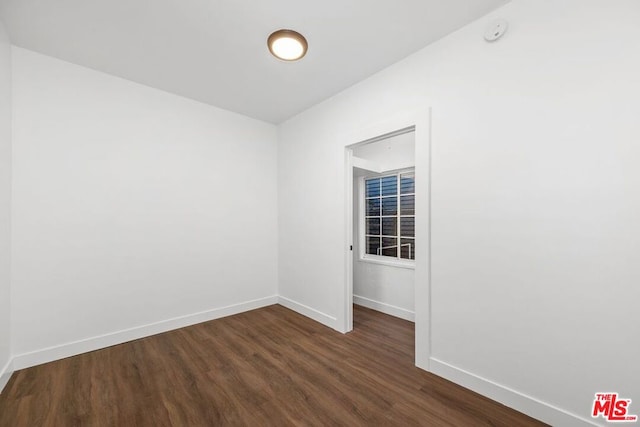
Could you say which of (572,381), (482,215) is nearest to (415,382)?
(572,381)

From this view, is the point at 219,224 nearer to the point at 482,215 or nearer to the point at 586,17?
the point at 482,215

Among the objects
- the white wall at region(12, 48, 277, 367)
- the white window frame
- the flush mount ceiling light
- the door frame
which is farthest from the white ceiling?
the white window frame

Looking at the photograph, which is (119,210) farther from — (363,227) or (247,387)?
(363,227)

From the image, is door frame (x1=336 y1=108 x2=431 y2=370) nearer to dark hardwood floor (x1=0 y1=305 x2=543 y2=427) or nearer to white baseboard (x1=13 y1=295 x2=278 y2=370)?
dark hardwood floor (x1=0 y1=305 x2=543 y2=427)

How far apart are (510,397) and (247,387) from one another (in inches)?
74.3

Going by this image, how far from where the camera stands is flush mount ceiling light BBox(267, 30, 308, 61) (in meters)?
2.00

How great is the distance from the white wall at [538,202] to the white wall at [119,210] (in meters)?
2.52

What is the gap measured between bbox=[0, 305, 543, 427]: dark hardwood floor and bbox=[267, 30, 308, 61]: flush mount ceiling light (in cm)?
275

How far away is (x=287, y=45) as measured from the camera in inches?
82.8

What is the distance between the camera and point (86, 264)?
250cm

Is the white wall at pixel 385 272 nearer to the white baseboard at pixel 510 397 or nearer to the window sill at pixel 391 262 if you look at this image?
the window sill at pixel 391 262

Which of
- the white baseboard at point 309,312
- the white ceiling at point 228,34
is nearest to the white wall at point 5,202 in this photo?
the white ceiling at point 228,34

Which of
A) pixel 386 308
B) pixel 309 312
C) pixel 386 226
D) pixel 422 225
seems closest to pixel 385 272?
pixel 386 308

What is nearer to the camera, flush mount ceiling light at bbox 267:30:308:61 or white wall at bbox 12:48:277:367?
flush mount ceiling light at bbox 267:30:308:61
